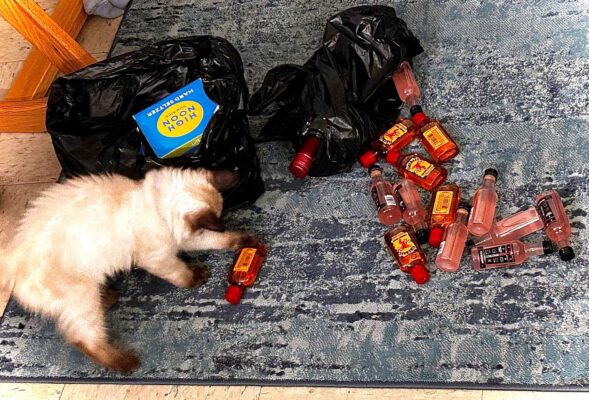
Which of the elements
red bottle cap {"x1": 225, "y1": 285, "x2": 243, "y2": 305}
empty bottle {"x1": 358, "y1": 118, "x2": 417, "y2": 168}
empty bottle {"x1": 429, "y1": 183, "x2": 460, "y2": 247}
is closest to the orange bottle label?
empty bottle {"x1": 358, "y1": 118, "x2": 417, "y2": 168}

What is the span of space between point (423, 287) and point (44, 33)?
4.73ft

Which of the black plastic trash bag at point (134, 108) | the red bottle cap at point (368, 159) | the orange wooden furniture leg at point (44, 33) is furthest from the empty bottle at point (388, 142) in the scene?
the orange wooden furniture leg at point (44, 33)

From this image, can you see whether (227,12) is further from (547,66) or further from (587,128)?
(587,128)

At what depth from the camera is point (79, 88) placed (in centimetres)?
174

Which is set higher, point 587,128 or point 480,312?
point 587,128

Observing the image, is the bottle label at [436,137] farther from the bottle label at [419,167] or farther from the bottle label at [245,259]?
the bottle label at [245,259]

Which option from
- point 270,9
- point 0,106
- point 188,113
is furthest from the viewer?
point 270,9

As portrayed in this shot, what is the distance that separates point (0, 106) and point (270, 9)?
1.04 m

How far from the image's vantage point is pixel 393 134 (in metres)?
1.85

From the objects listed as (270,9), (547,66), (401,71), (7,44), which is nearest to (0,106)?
(7,44)

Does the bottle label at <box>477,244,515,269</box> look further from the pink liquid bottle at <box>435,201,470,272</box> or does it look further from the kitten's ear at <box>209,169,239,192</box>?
the kitten's ear at <box>209,169,239,192</box>

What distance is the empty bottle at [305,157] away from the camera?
1.78 meters

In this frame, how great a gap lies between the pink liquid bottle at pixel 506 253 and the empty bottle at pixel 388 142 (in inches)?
16.4

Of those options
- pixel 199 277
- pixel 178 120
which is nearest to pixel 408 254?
pixel 199 277
